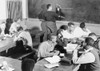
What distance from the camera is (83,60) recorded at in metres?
3.34

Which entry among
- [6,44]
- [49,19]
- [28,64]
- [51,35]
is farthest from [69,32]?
[28,64]

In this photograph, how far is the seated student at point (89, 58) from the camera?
10.6ft

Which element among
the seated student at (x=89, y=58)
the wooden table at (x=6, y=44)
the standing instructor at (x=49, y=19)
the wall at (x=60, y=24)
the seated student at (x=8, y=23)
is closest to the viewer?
the seated student at (x=89, y=58)

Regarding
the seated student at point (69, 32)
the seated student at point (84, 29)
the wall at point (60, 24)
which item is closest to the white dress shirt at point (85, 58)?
the seated student at point (69, 32)

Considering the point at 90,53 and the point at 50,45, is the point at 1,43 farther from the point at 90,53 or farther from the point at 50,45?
→ the point at 90,53

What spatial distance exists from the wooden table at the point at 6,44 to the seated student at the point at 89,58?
1926mm

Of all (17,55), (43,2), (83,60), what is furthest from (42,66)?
(43,2)

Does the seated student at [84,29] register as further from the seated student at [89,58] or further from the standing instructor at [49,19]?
the seated student at [89,58]

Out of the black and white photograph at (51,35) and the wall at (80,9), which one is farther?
the wall at (80,9)

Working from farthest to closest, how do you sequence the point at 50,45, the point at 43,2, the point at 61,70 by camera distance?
1. the point at 43,2
2. the point at 50,45
3. the point at 61,70

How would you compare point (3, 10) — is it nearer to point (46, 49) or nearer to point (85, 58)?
point (46, 49)

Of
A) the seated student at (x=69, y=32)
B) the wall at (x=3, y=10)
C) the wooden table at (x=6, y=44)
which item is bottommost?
the wooden table at (x=6, y=44)

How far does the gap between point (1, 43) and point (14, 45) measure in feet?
1.20

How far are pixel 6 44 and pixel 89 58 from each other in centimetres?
232
